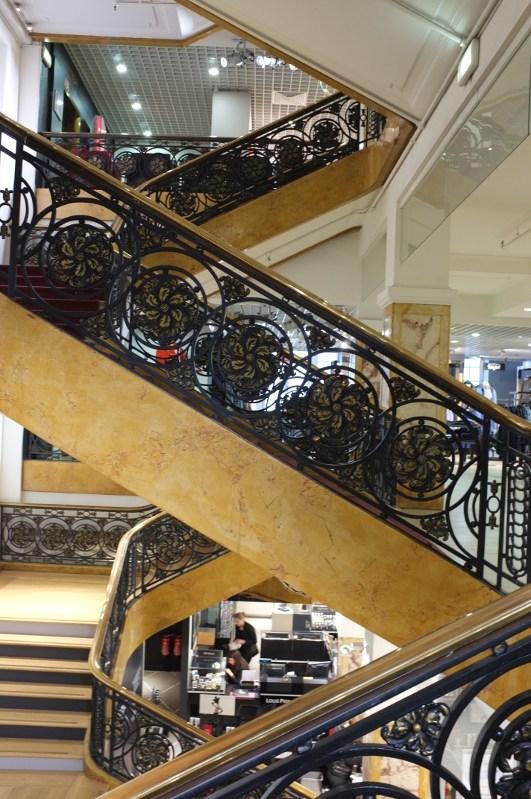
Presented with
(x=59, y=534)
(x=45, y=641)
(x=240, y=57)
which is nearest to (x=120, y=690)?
(x=45, y=641)

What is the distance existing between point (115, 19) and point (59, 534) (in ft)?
23.7

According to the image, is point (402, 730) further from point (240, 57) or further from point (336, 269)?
point (240, 57)

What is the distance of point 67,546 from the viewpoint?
9.14 meters

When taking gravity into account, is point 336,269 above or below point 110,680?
above

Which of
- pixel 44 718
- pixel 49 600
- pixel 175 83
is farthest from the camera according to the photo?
pixel 175 83

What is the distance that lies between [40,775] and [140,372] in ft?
12.7

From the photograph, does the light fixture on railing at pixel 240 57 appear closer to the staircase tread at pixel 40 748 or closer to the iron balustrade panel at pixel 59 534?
the iron balustrade panel at pixel 59 534

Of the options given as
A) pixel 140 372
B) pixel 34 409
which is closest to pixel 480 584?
pixel 140 372

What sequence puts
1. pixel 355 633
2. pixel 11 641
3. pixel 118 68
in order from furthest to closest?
pixel 118 68 < pixel 355 633 < pixel 11 641

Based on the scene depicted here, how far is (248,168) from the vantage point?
8086mm

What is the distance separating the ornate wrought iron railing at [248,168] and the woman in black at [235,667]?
23.1 ft

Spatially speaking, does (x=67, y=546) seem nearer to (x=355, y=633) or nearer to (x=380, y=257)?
(x=355, y=633)

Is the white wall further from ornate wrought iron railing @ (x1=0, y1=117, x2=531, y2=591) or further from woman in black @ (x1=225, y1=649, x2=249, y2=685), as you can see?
ornate wrought iron railing @ (x1=0, y1=117, x2=531, y2=591)

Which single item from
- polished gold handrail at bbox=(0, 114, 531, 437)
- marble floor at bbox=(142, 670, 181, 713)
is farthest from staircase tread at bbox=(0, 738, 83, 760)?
marble floor at bbox=(142, 670, 181, 713)
